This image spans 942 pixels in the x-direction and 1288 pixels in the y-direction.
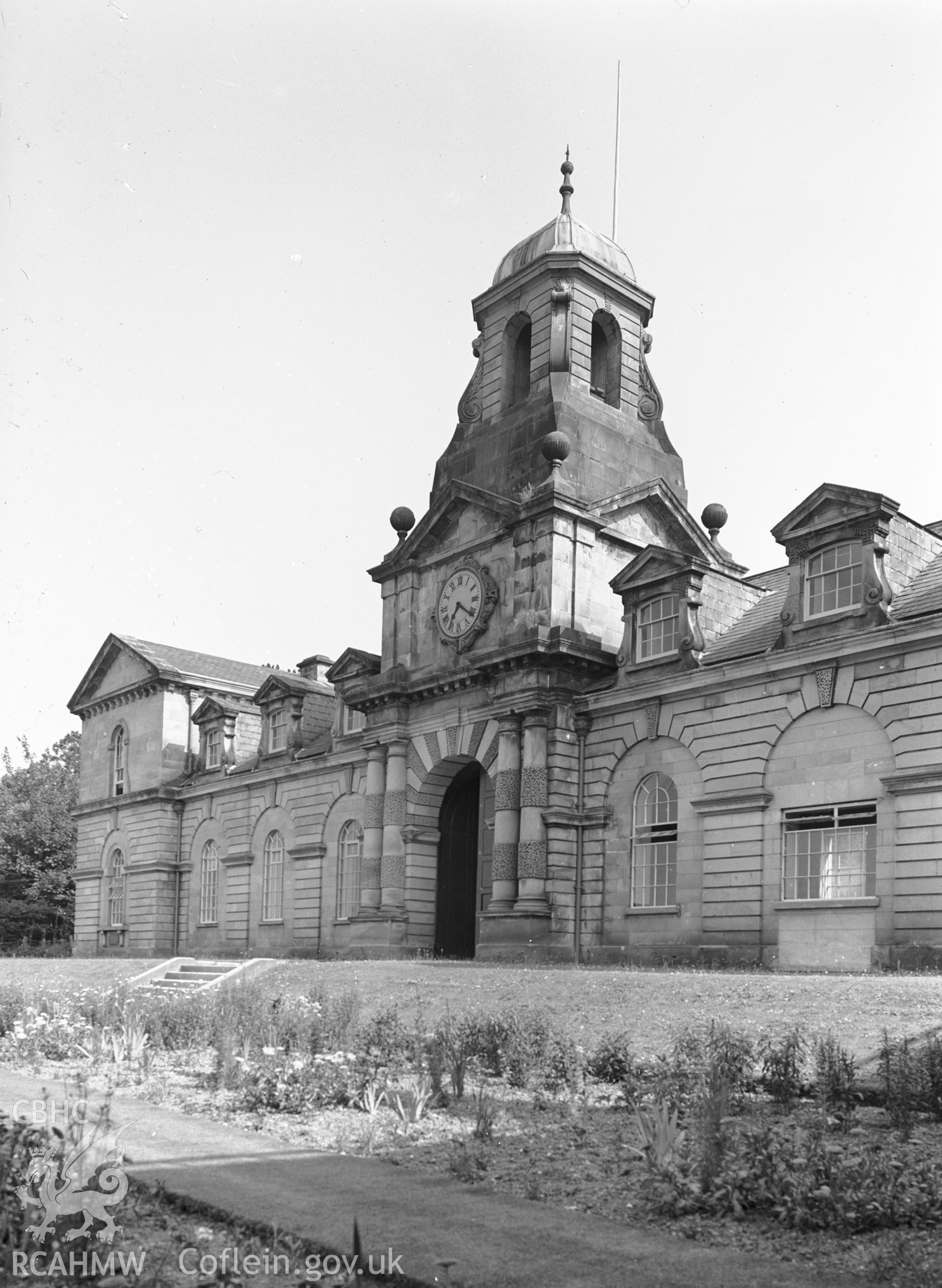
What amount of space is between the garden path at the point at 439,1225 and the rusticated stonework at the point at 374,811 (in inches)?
994

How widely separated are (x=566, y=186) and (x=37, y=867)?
44.5 m

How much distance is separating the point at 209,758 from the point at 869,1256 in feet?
140

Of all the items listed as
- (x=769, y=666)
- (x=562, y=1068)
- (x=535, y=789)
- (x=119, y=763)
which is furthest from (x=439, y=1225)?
(x=119, y=763)

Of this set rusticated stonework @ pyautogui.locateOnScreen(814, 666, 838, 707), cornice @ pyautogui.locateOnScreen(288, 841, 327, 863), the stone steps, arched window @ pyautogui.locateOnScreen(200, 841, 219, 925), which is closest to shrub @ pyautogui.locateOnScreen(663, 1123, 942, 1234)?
rusticated stonework @ pyautogui.locateOnScreen(814, 666, 838, 707)

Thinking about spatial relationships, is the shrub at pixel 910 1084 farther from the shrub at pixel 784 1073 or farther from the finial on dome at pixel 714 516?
the finial on dome at pixel 714 516

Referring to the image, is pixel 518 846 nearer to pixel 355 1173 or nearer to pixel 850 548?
pixel 850 548

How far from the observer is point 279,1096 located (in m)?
11.9

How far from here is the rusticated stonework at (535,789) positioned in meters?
29.6

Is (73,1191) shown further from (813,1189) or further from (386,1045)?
(386,1045)

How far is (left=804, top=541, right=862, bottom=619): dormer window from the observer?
2545 centimetres

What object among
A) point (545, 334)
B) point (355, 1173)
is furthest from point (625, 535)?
point (355, 1173)

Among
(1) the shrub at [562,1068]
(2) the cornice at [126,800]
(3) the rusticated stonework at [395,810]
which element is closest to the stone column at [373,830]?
(3) the rusticated stonework at [395,810]

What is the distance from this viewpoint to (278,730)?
4353 centimetres

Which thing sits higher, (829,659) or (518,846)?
(829,659)
